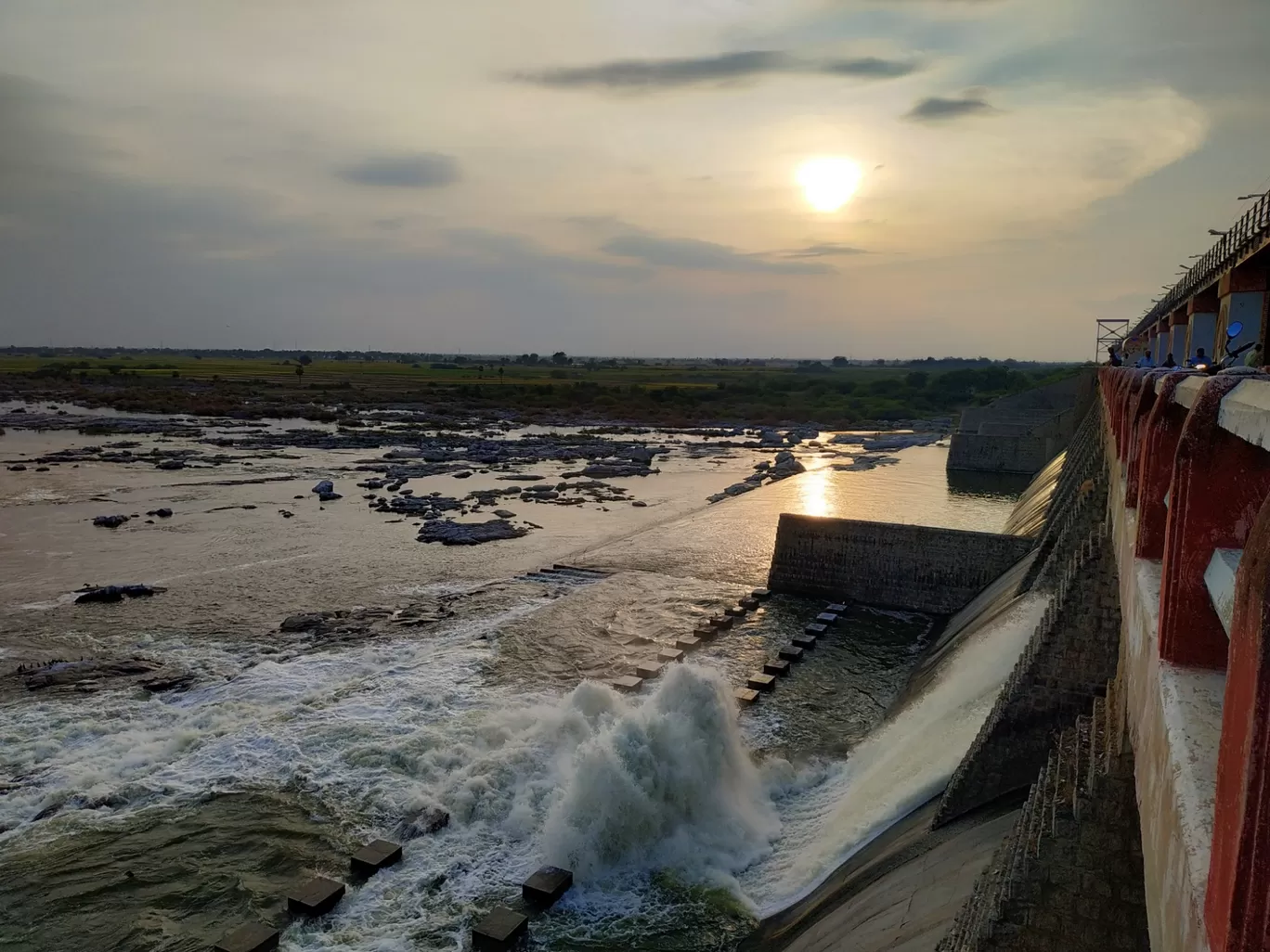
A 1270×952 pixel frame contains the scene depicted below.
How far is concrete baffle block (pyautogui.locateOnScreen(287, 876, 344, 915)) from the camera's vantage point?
12.0 metres

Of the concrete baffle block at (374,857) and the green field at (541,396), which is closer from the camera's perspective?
the concrete baffle block at (374,857)

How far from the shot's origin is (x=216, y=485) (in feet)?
149

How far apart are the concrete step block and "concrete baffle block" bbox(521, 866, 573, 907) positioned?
8153mm

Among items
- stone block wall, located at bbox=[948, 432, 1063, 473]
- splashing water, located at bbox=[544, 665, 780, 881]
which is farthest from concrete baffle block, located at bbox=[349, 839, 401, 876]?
stone block wall, located at bbox=[948, 432, 1063, 473]

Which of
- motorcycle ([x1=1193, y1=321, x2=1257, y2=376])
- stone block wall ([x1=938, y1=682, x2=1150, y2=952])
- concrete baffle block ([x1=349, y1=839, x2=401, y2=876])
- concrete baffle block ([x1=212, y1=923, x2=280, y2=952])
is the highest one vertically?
motorcycle ([x1=1193, y1=321, x2=1257, y2=376])

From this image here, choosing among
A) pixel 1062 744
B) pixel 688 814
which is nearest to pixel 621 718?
pixel 688 814

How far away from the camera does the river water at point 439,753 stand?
12.5 meters

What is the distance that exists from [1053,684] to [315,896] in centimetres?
1041

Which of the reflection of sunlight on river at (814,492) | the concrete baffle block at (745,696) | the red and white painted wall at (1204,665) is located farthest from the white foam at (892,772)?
the reflection of sunlight on river at (814,492)

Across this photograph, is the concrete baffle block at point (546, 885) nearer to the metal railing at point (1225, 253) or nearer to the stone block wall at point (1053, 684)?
Result: the stone block wall at point (1053, 684)

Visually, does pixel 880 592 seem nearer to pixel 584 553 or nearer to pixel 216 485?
pixel 584 553

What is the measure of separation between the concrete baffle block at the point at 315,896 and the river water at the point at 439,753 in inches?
9.0

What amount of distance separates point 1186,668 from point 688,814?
10.2 meters

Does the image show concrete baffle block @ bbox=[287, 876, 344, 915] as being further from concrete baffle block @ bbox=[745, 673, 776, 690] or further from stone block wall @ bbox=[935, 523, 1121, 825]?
concrete baffle block @ bbox=[745, 673, 776, 690]
